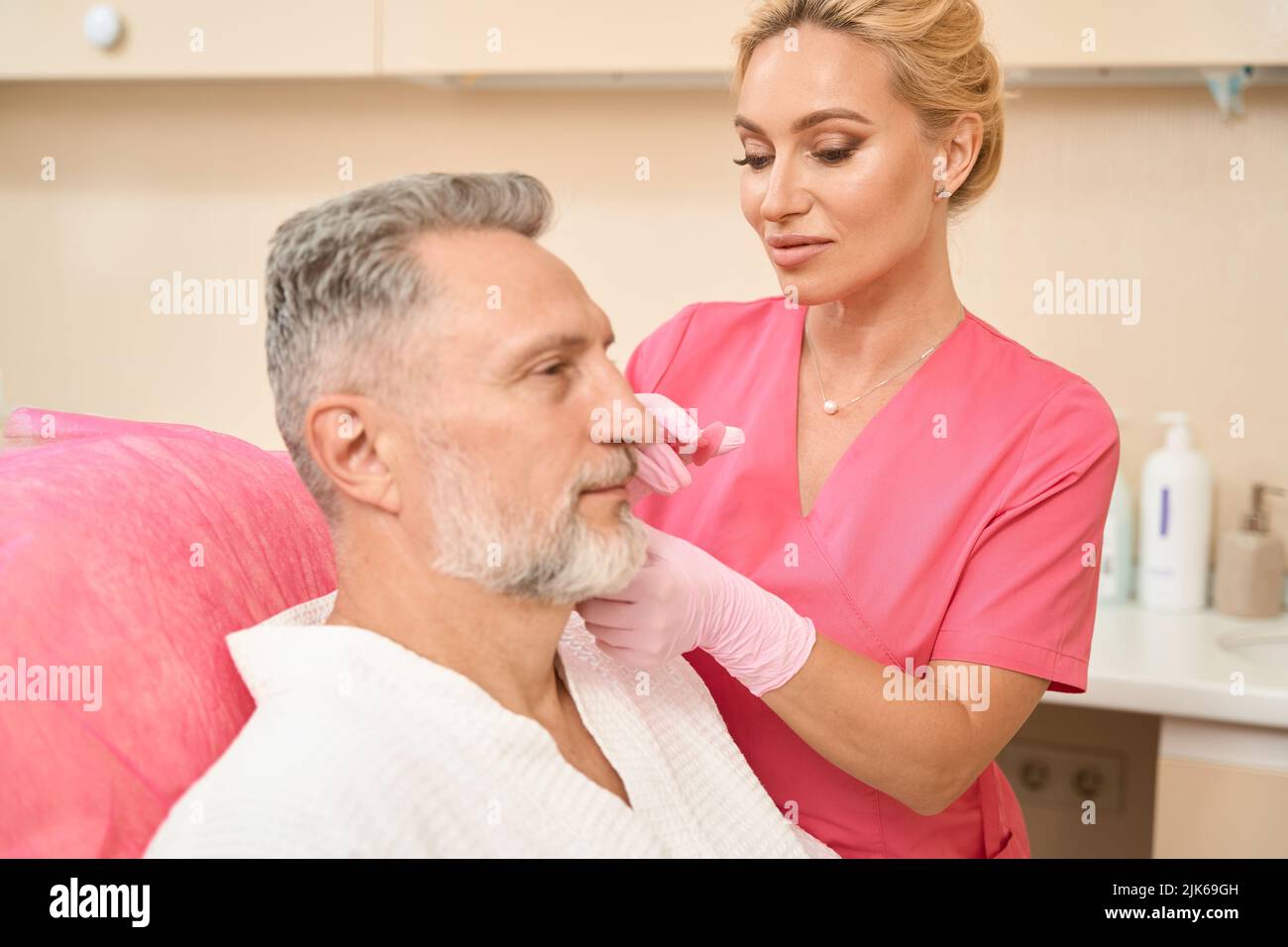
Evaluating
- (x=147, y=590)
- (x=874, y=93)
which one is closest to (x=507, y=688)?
(x=147, y=590)

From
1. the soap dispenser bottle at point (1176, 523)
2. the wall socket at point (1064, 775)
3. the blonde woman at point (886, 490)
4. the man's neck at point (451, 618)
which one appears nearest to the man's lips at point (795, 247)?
the blonde woman at point (886, 490)

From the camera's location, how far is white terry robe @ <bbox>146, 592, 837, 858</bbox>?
0.83m

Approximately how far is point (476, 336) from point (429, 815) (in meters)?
0.37

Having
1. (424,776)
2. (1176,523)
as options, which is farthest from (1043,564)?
(1176,523)

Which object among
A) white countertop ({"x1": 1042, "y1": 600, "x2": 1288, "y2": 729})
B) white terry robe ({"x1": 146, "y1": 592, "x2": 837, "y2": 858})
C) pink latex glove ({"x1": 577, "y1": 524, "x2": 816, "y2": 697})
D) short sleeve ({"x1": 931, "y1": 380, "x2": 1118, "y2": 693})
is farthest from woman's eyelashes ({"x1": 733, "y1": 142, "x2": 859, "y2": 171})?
white countertop ({"x1": 1042, "y1": 600, "x2": 1288, "y2": 729})

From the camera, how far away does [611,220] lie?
2.33m

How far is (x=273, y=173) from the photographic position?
7.97 feet

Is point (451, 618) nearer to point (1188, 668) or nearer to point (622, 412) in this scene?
point (622, 412)

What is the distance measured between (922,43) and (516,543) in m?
0.70

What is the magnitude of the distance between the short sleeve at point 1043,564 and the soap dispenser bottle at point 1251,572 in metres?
0.92

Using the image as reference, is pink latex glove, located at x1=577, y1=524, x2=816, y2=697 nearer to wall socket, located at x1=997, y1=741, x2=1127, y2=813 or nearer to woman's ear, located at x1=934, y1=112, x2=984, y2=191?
woman's ear, located at x1=934, y1=112, x2=984, y2=191

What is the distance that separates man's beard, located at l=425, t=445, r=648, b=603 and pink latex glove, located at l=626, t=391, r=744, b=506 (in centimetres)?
9

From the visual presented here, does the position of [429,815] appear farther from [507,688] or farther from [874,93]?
[874,93]

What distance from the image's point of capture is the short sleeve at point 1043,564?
1.21 m
